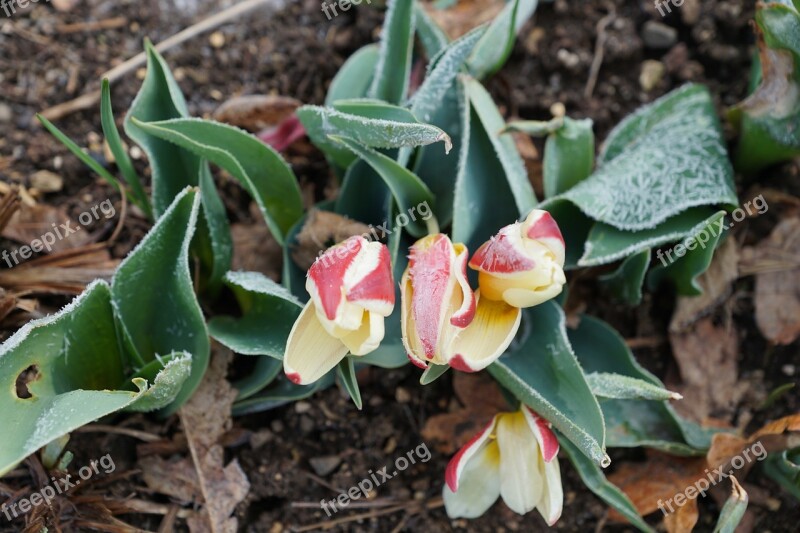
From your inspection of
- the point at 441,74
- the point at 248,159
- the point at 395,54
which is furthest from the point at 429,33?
the point at 248,159

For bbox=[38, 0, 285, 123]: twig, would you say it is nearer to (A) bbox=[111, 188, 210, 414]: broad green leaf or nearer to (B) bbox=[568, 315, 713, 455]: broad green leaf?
(A) bbox=[111, 188, 210, 414]: broad green leaf

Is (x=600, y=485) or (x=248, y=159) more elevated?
(x=248, y=159)

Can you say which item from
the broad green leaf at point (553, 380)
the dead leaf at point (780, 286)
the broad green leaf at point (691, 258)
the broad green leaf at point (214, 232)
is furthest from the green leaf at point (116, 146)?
the dead leaf at point (780, 286)

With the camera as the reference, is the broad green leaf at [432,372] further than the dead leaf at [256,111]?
No

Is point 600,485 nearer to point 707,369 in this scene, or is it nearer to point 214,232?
point 707,369

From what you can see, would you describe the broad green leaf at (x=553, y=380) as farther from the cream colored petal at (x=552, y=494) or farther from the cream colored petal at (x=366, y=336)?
the cream colored petal at (x=366, y=336)

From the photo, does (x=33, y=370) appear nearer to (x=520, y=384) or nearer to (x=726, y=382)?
(x=520, y=384)
